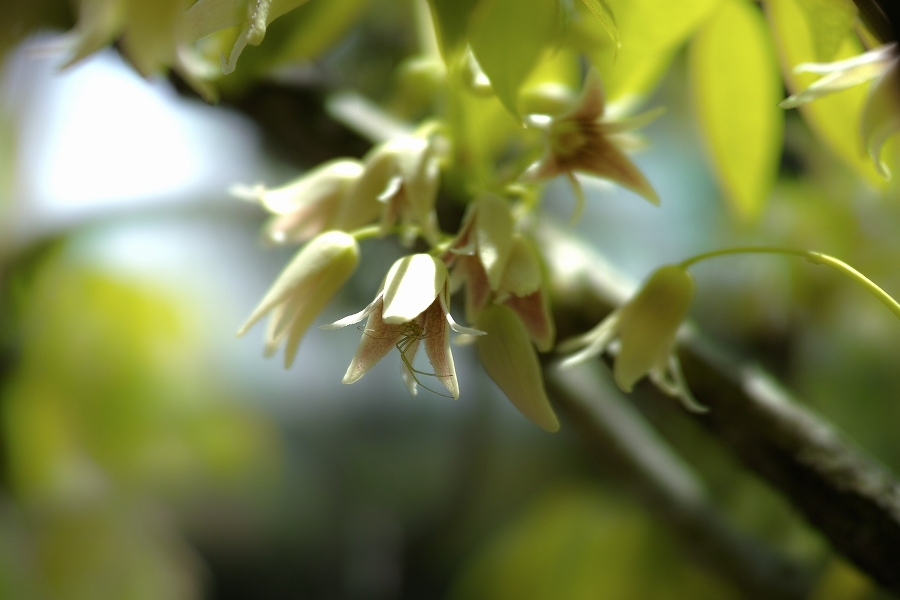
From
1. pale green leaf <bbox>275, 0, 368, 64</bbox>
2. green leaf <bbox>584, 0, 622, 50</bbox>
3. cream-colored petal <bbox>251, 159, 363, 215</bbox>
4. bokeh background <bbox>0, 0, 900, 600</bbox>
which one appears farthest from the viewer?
bokeh background <bbox>0, 0, 900, 600</bbox>

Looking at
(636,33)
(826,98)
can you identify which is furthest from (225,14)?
(826,98)

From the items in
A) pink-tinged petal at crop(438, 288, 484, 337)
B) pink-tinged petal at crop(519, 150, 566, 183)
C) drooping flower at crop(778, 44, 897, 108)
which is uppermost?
drooping flower at crop(778, 44, 897, 108)

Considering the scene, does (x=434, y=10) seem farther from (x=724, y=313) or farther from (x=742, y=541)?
(x=724, y=313)

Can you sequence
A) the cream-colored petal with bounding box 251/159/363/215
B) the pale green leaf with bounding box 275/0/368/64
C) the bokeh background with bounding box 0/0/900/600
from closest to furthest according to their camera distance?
1. the cream-colored petal with bounding box 251/159/363/215
2. the pale green leaf with bounding box 275/0/368/64
3. the bokeh background with bounding box 0/0/900/600

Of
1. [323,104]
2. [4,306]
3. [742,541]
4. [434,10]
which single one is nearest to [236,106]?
[323,104]

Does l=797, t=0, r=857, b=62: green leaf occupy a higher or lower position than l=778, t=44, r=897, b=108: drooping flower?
higher

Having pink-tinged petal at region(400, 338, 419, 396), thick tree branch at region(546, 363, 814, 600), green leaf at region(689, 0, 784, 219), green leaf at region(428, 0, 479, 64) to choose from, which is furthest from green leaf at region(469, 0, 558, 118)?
thick tree branch at region(546, 363, 814, 600)

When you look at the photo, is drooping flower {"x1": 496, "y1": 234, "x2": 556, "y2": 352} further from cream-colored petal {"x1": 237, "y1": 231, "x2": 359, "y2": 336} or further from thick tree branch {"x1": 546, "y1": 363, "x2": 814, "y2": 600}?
thick tree branch {"x1": 546, "y1": 363, "x2": 814, "y2": 600}

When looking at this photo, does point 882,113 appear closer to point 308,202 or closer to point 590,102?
point 590,102

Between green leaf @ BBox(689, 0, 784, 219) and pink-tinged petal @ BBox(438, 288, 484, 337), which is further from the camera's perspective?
green leaf @ BBox(689, 0, 784, 219)
